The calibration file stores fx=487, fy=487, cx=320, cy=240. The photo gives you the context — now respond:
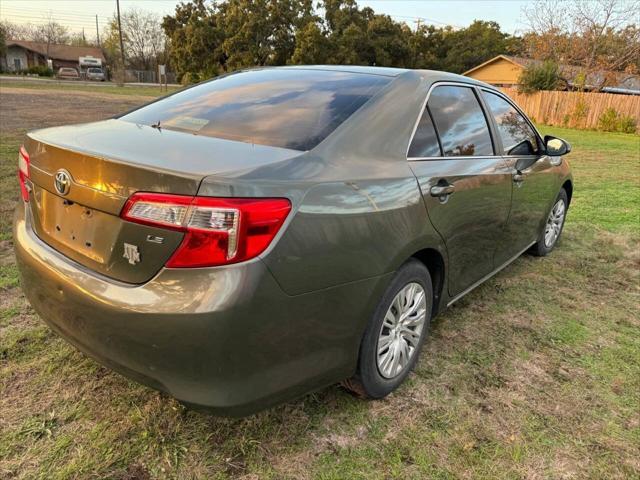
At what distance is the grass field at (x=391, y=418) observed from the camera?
6.54ft

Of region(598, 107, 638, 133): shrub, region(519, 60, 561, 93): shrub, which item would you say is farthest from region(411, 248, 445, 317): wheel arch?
region(519, 60, 561, 93): shrub

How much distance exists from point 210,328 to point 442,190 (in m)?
1.41

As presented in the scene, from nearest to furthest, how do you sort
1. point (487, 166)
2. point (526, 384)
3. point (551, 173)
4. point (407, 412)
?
point (407, 412) < point (526, 384) < point (487, 166) < point (551, 173)

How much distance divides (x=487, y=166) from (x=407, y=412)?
5.06ft

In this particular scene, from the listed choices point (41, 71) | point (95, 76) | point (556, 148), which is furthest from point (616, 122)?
point (41, 71)

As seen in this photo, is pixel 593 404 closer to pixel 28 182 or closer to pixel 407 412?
pixel 407 412

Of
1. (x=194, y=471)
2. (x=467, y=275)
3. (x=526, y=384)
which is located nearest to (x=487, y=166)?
(x=467, y=275)

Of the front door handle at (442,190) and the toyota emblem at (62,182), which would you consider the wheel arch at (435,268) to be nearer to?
the front door handle at (442,190)

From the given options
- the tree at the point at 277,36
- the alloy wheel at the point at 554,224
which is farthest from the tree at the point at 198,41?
the alloy wheel at the point at 554,224

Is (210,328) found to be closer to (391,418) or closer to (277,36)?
(391,418)

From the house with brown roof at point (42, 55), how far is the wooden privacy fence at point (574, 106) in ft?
214

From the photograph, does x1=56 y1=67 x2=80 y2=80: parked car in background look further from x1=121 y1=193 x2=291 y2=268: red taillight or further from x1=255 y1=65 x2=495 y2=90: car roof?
x1=121 y1=193 x2=291 y2=268: red taillight

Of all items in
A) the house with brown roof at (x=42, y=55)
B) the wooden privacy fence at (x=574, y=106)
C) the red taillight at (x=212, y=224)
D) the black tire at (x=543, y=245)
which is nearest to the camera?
the red taillight at (x=212, y=224)

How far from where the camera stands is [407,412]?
7.76 feet
